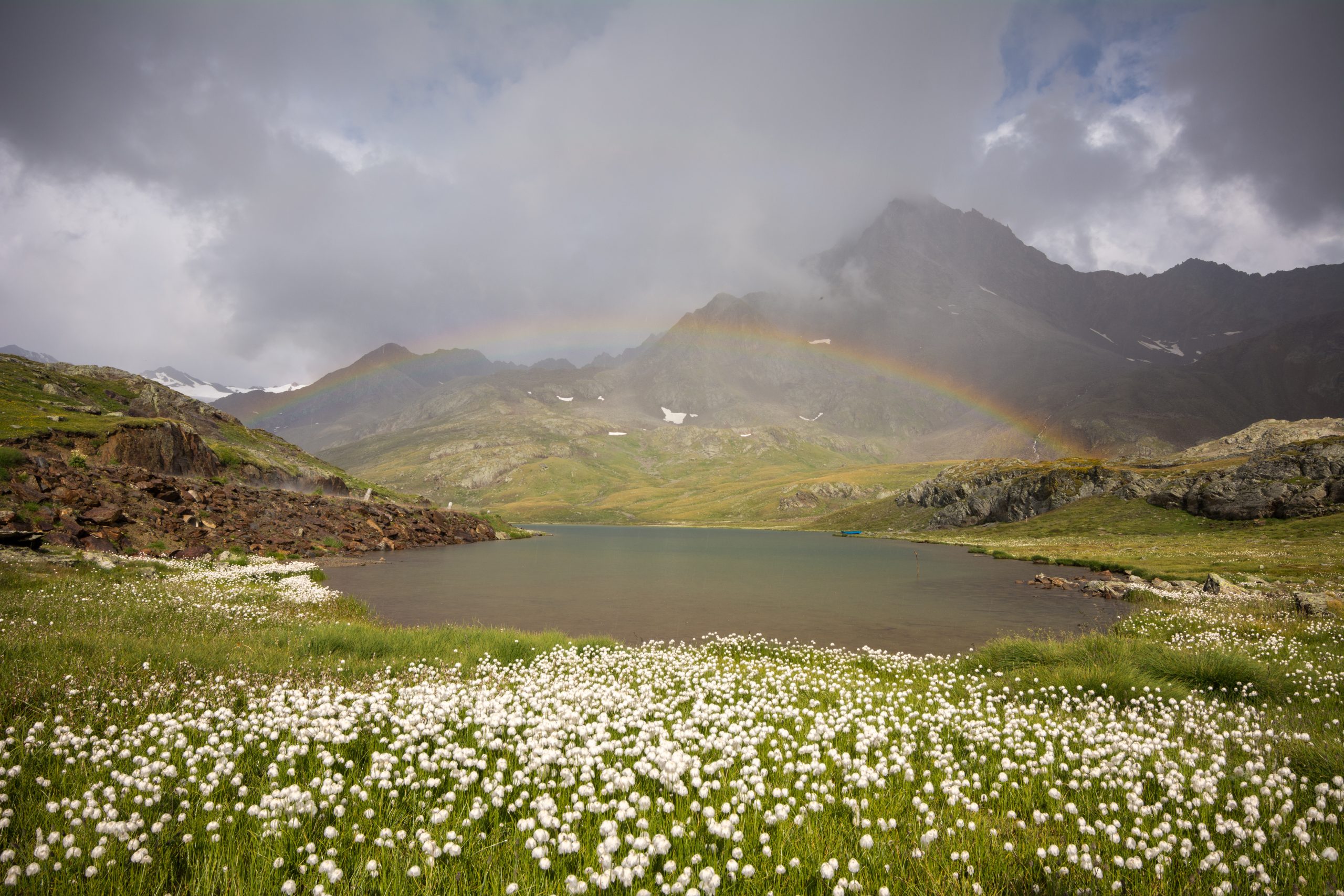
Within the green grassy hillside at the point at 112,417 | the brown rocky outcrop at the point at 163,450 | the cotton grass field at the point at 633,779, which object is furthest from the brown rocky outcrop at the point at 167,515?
the cotton grass field at the point at 633,779

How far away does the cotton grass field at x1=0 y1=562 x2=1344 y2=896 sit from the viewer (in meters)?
4.21

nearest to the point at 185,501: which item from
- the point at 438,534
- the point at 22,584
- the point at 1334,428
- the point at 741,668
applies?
the point at 22,584

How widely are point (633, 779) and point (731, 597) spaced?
1251 inches

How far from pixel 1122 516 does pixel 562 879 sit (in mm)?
108018

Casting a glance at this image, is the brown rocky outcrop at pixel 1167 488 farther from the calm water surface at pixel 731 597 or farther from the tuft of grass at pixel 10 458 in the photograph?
the tuft of grass at pixel 10 458

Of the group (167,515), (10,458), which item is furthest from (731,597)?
(10,458)

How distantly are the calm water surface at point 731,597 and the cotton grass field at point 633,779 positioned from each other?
1211cm

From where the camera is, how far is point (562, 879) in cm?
413

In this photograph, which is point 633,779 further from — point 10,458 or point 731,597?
point 10,458

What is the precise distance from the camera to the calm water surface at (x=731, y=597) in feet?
82.9

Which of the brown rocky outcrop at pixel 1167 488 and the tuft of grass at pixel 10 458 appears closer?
the tuft of grass at pixel 10 458

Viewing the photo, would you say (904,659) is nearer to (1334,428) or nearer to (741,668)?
(741,668)

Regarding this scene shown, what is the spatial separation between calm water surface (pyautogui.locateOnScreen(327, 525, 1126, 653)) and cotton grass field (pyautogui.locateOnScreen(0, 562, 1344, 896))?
477 inches

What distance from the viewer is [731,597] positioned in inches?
1423
